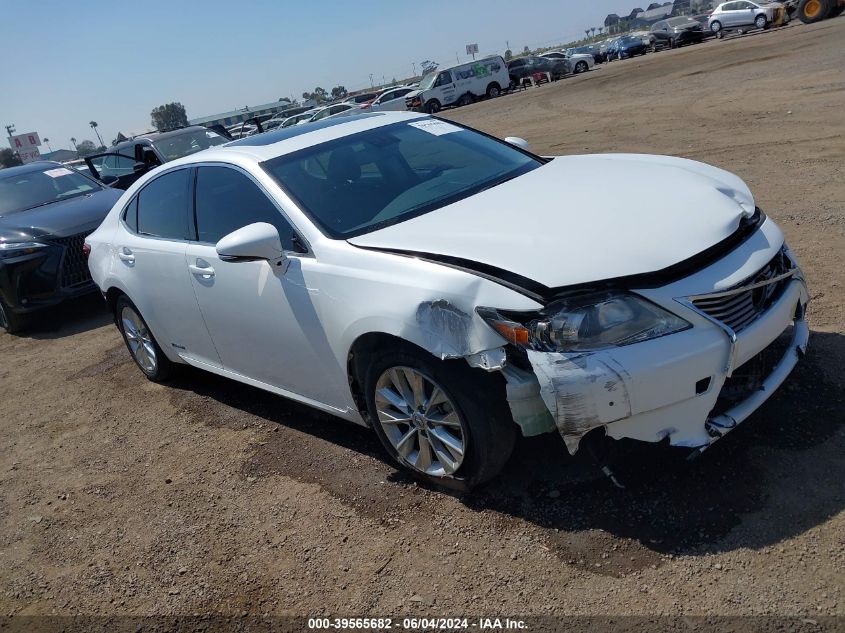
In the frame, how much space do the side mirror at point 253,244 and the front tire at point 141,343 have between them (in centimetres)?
208

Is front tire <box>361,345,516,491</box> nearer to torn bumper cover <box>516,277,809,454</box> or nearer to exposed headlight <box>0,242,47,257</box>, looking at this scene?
torn bumper cover <box>516,277,809,454</box>

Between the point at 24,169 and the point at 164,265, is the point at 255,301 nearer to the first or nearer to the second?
the point at 164,265

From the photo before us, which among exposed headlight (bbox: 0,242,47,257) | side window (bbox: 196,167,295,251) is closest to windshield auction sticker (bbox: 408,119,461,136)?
side window (bbox: 196,167,295,251)

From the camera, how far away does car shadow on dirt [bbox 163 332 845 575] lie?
112 inches

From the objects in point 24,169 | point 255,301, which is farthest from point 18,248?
point 255,301

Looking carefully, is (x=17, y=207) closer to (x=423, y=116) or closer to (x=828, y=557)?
(x=423, y=116)

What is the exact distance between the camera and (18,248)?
792 centimetres

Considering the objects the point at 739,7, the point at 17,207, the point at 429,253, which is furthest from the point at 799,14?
the point at 429,253

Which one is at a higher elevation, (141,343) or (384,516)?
(141,343)

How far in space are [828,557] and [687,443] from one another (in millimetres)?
600

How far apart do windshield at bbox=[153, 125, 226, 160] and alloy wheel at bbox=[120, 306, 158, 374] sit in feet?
22.1

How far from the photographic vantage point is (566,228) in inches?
123

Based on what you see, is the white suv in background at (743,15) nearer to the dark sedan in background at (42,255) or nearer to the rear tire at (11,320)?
the dark sedan in background at (42,255)

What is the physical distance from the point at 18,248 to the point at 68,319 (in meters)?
1.19
